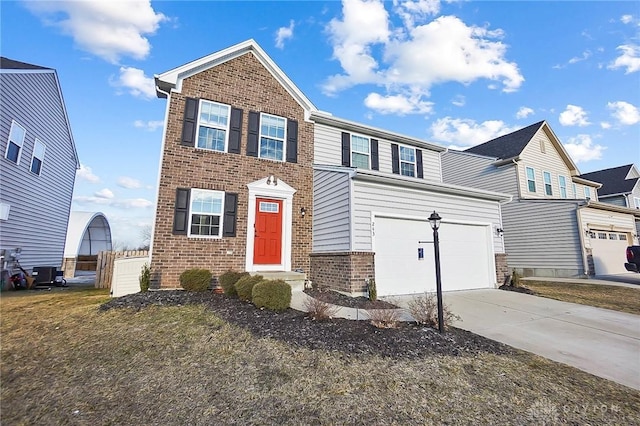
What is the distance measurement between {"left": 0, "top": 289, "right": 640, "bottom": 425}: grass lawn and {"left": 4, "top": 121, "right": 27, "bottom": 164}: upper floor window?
9352mm

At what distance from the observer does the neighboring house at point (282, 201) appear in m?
8.02

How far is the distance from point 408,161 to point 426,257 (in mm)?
5169

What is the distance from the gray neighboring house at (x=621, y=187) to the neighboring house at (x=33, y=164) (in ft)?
130

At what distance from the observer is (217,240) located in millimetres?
8516

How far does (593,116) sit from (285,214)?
13.4 m

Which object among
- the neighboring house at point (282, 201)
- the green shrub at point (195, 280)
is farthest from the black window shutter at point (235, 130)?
the green shrub at point (195, 280)

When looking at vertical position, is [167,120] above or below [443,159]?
below

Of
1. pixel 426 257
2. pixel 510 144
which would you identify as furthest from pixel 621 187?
pixel 426 257

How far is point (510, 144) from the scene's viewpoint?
18.2 m

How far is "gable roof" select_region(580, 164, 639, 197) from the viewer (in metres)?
24.8

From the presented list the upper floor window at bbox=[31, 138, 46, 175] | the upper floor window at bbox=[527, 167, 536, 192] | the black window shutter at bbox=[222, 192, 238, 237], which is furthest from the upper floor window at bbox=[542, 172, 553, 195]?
the upper floor window at bbox=[31, 138, 46, 175]

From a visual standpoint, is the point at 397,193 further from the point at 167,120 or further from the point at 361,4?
the point at 167,120

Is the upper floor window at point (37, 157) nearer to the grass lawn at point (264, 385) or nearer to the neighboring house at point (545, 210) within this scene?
the grass lawn at point (264, 385)

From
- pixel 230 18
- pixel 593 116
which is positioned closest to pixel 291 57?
pixel 230 18
